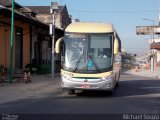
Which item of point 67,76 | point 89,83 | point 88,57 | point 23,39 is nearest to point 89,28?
point 88,57

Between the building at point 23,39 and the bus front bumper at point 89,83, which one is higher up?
the building at point 23,39

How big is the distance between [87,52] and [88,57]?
26 centimetres

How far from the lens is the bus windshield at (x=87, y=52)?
71.3 ft

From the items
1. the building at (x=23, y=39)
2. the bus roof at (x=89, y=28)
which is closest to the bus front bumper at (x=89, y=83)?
the bus roof at (x=89, y=28)

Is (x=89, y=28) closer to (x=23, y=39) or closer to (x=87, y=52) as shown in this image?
(x=87, y=52)

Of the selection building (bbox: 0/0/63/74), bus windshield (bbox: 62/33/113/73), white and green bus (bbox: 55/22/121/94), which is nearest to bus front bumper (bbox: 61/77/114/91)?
white and green bus (bbox: 55/22/121/94)

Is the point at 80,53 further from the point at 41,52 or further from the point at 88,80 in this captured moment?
the point at 41,52

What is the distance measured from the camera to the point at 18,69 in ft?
126

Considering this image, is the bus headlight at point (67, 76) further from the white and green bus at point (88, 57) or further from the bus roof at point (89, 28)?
the bus roof at point (89, 28)

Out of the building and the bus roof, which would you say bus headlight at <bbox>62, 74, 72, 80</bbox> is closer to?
the bus roof

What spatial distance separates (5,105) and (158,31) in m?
72.6

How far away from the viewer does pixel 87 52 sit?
72.2 feet

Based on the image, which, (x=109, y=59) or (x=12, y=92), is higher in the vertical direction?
(x=109, y=59)

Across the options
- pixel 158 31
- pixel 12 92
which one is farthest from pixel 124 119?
pixel 158 31
